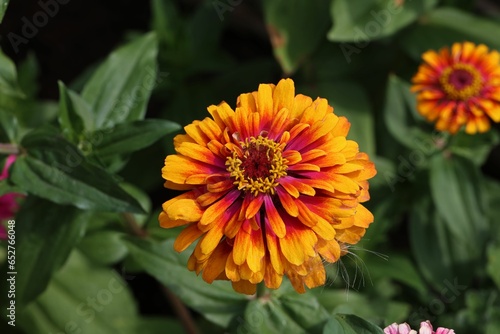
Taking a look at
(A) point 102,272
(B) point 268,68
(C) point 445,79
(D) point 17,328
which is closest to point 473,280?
(C) point 445,79

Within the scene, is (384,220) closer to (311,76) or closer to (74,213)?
(311,76)

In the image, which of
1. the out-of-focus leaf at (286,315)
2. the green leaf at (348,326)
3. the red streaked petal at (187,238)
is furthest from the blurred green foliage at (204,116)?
the red streaked petal at (187,238)

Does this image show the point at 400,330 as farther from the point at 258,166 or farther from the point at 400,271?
the point at 400,271

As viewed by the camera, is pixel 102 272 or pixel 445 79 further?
pixel 102 272

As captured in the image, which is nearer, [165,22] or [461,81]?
[461,81]
